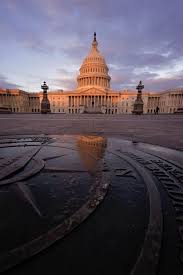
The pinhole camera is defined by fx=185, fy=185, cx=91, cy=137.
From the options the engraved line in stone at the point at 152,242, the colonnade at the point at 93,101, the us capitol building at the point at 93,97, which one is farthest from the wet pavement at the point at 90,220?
the colonnade at the point at 93,101

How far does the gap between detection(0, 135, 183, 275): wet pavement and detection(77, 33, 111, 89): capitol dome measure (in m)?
83.2

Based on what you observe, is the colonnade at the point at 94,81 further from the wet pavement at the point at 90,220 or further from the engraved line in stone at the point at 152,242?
the engraved line in stone at the point at 152,242

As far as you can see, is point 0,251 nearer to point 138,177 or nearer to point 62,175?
point 62,175

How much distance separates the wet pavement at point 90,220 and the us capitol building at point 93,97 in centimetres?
8203

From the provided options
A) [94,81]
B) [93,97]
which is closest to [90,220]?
[94,81]

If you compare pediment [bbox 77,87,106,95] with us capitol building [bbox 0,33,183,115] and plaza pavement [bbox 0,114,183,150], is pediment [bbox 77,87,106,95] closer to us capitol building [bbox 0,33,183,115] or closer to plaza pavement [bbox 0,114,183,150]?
us capitol building [bbox 0,33,183,115]

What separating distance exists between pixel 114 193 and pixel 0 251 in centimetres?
89

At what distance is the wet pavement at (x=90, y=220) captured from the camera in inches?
32.4

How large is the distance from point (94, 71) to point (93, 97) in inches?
448

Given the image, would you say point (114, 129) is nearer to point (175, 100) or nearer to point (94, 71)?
point (94, 71)

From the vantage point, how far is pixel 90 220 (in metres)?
1.12

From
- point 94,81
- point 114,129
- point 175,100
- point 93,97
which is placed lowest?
point 114,129

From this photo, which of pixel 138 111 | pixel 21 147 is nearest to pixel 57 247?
pixel 21 147

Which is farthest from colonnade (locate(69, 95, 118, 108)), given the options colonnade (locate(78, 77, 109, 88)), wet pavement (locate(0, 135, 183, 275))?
wet pavement (locate(0, 135, 183, 275))
